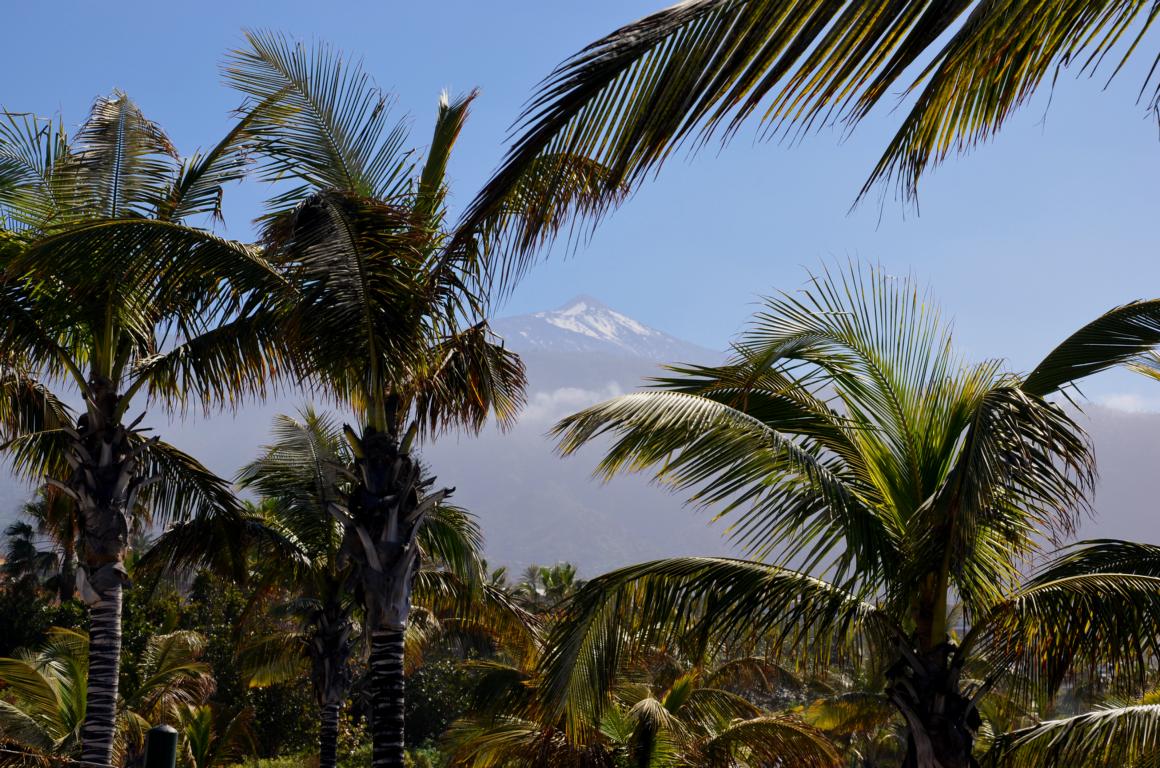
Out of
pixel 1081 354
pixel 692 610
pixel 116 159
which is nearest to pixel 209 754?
pixel 116 159

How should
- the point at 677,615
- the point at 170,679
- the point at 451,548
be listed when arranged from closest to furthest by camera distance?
1. the point at 677,615
2. the point at 451,548
3. the point at 170,679

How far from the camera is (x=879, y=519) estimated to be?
26.9 feet

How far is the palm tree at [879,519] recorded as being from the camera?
7.29 metres

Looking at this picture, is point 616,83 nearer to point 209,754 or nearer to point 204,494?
point 204,494

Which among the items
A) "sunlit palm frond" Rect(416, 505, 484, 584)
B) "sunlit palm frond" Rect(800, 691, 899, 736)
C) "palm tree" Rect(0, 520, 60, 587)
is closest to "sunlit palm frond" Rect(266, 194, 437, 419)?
"sunlit palm frond" Rect(416, 505, 484, 584)

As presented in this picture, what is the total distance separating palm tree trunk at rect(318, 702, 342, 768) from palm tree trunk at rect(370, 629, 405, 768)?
29.7ft

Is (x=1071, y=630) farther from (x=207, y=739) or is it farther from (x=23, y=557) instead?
(x=23, y=557)

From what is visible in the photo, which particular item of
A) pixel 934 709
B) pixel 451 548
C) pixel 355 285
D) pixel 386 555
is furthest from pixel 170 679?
pixel 934 709

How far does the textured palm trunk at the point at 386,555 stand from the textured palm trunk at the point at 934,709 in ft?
14.2

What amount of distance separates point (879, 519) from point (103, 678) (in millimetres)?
8039

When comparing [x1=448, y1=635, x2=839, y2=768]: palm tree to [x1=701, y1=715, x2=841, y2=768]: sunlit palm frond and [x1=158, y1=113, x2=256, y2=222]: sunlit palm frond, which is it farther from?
[x1=158, y1=113, x2=256, y2=222]: sunlit palm frond

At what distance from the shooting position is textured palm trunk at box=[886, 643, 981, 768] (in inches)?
298

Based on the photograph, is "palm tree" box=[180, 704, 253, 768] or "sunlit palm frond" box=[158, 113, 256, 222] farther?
"palm tree" box=[180, 704, 253, 768]

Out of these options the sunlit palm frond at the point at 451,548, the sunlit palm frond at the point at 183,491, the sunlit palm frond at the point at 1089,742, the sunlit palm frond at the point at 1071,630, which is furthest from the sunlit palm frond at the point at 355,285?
the sunlit palm frond at the point at 1089,742
